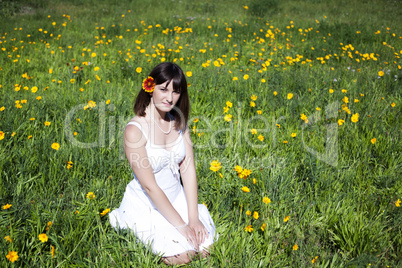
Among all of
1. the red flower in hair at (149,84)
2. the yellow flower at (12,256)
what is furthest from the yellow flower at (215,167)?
the yellow flower at (12,256)

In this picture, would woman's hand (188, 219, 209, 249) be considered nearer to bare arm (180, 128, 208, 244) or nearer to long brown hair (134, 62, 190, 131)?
bare arm (180, 128, 208, 244)

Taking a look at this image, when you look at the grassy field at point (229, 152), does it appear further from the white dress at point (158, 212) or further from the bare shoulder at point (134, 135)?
the bare shoulder at point (134, 135)

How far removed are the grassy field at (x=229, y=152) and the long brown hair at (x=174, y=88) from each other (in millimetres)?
442

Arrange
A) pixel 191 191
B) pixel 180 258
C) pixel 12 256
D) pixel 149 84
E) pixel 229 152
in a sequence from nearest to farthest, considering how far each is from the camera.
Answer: pixel 12 256 → pixel 180 258 → pixel 149 84 → pixel 191 191 → pixel 229 152

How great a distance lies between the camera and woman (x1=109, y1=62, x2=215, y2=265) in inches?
67.2

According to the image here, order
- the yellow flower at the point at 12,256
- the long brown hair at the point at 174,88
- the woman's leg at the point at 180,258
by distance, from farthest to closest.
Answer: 1. the long brown hair at the point at 174,88
2. the woman's leg at the point at 180,258
3. the yellow flower at the point at 12,256

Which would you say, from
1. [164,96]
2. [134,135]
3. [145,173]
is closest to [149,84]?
[164,96]

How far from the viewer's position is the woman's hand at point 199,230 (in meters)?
1.72

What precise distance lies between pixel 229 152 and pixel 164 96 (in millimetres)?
989

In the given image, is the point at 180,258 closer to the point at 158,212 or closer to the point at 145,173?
the point at 158,212

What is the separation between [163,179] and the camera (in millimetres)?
1882

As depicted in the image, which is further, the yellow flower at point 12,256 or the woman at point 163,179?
the woman at point 163,179

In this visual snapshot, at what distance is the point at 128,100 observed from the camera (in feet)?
10.5

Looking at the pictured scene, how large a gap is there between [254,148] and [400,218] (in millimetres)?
1178
